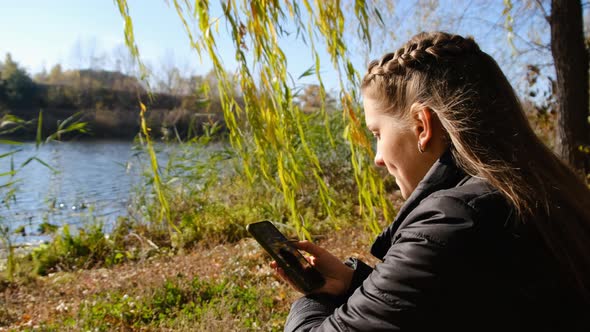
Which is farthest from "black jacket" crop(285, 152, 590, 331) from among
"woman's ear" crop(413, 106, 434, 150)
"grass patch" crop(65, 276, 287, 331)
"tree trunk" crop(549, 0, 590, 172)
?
"tree trunk" crop(549, 0, 590, 172)

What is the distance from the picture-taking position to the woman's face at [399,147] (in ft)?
4.07

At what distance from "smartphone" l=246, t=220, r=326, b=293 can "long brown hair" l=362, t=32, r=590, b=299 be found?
1.70 feet

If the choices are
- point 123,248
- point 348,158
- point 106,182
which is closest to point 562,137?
point 348,158

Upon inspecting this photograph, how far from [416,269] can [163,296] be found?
2017 millimetres

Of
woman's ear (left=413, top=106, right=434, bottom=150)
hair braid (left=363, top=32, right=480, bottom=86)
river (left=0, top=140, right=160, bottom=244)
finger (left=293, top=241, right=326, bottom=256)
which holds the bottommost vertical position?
river (left=0, top=140, right=160, bottom=244)

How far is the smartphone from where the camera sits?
138 cm

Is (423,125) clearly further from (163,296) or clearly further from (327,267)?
(163,296)

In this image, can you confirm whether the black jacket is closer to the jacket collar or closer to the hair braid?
the jacket collar

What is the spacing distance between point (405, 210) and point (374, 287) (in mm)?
250

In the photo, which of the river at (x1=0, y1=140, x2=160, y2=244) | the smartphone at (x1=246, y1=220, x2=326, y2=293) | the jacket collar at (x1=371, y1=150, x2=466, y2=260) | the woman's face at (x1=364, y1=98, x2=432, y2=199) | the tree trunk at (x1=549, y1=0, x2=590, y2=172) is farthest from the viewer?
the tree trunk at (x1=549, y1=0, x2=590, y2=172)

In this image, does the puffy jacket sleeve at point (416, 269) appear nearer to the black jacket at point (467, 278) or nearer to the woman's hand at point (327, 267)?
the black jacket at point (467, 278)

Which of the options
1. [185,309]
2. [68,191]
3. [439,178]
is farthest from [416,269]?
[68,191]

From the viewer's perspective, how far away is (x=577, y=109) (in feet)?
17.0

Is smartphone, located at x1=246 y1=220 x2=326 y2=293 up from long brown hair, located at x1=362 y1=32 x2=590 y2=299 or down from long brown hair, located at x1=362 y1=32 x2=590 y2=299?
down
